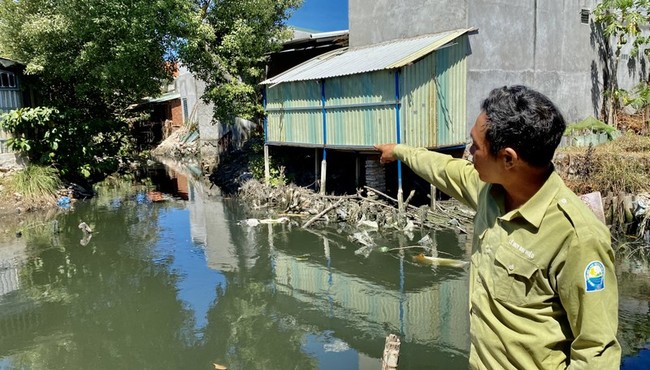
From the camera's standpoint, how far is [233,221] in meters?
12.8

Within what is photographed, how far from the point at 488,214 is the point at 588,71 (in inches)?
573

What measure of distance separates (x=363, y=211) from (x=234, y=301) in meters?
4.85

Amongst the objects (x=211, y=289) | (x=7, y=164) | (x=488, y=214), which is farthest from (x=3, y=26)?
(x=488, y=214)

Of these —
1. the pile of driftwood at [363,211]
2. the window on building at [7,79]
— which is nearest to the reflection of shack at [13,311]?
the pile of driftwood at [363,211]

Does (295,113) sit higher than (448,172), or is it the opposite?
(295,113)

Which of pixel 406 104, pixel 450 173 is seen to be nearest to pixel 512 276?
pixel 450 173

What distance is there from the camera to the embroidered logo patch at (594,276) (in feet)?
5.02

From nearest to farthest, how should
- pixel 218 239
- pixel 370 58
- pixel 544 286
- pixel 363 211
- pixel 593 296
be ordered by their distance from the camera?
pixel 593 296 < pixel 544 286 < pixel 218 239 < pixel 363 211 < pixel 370 58

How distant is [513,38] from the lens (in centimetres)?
1223

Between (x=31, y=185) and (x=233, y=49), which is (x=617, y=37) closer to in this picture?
(x=233, y=49)

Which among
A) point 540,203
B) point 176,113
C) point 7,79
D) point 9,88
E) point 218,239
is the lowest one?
point 218,239

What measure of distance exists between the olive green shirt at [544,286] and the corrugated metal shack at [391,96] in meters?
8.84

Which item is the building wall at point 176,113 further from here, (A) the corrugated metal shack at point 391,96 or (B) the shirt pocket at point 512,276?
(B) the shirt pocket at point 512,276

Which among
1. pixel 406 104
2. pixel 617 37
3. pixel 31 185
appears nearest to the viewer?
pixel 406 104
